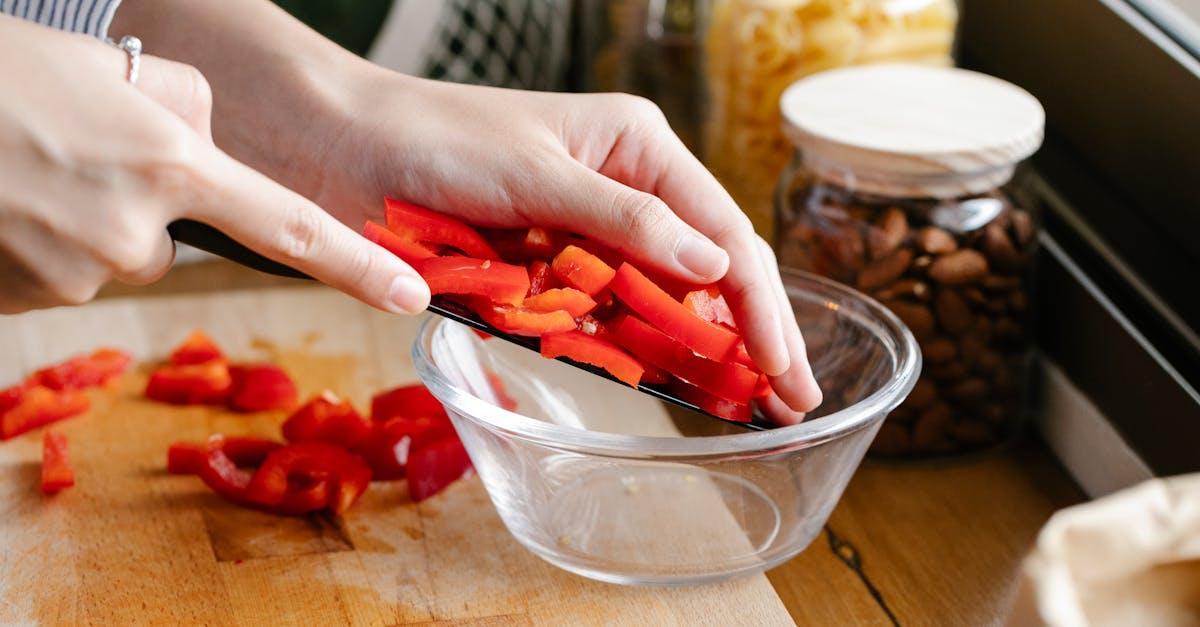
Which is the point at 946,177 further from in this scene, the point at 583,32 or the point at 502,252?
the point at 583,32

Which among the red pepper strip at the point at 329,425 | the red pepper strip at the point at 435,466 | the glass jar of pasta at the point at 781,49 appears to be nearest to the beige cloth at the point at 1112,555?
the red pepper strip at the point at 435,466

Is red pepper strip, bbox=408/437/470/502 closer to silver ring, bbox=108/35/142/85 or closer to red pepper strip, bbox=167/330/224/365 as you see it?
red pepper strip, bbox=167/330/224/365

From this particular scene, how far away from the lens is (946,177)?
4.40ft

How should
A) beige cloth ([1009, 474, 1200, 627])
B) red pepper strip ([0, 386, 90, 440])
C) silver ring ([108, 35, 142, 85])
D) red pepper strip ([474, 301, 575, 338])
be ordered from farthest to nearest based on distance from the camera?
red pepper strip ([0, 386, 90, 440])
red pepper strip ([474, 301, 575, 338])
silver ring ([108, 35, 142, 85])
beige cloth ([1009, 474, 1200, 627])

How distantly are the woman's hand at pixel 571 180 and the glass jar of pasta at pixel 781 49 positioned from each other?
15.9 inches

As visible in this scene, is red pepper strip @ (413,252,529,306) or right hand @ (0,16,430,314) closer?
right hand @ (0,16,430,314)

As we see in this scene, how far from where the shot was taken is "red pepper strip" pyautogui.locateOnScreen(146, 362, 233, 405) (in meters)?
1.46

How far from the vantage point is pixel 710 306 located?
1.14 meters

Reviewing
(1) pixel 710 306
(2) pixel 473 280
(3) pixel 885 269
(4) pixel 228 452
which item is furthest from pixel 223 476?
(3) pixel 885 269

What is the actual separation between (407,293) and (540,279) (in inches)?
6.5

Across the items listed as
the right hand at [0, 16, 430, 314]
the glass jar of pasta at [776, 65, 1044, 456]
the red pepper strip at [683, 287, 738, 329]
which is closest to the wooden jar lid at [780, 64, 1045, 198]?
the glass jar of pasta at [776, 65, 1044, 456]

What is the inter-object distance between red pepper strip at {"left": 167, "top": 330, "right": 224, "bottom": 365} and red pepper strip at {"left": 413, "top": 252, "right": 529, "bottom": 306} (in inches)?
21.5

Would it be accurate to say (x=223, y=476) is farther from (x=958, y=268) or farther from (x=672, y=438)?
(x=958, y=268)

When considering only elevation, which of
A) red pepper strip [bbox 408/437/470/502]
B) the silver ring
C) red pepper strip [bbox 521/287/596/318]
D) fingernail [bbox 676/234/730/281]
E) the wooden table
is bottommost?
red pepper strip [bbox 408/437/470/502]
